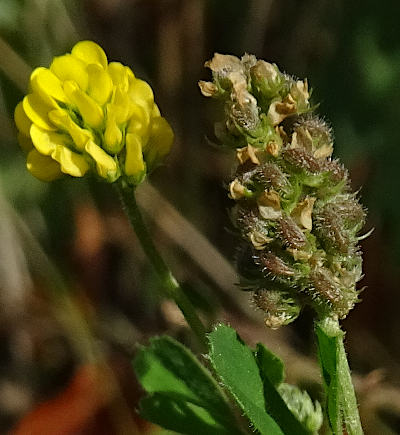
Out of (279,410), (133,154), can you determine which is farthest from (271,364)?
(133,154)

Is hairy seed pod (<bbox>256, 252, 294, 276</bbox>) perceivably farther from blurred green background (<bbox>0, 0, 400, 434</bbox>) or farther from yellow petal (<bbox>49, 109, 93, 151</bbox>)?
blurred green background (<bbox>0, 0, 400, 434</bbox>)

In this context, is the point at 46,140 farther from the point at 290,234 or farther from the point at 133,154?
the point at 290,234

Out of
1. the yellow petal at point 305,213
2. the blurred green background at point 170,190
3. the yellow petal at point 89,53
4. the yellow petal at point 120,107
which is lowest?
the yellow petal at point 305,213

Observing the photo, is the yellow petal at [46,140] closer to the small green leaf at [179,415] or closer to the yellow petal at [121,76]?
the yellow petal at [121,76]

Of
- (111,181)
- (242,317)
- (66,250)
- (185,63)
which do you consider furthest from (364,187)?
(111,181)

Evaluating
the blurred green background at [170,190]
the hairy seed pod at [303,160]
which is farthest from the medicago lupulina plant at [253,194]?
the blurred green background at [170,190]

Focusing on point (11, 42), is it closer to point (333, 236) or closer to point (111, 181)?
point (111, 181)
